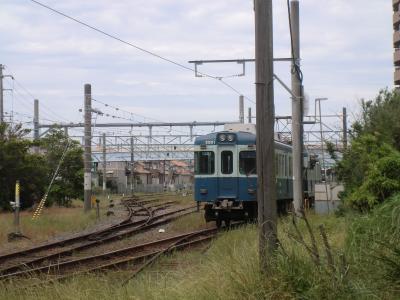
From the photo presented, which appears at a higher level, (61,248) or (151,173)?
(151,173)

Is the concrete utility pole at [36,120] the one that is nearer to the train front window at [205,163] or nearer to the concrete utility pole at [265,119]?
the train front window at [205,163]

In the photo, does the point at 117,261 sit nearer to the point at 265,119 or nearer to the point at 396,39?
the point at 265,119

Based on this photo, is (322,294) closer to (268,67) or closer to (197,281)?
(197,281)

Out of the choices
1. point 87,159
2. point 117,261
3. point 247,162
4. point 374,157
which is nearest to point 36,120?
point 87,159

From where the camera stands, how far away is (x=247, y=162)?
2055 centimetres

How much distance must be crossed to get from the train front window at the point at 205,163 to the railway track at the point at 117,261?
2.91 meters

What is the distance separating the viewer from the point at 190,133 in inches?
2501

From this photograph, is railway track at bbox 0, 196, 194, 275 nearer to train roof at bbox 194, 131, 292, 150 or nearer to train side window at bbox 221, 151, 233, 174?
train side window at bbox 221, 151, 233, 174

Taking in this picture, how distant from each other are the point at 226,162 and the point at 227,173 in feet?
1.21

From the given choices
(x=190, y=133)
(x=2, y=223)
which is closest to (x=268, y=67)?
(x=2, y=223)

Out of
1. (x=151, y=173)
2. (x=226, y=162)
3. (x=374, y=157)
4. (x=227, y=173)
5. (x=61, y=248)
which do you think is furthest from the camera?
(x=151, y=173)

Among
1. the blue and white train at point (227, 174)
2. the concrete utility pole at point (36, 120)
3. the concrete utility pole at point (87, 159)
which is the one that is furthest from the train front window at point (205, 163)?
the concrete utility pole at point (36, 120)

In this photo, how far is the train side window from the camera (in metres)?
20.7

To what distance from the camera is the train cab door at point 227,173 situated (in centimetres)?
2052
